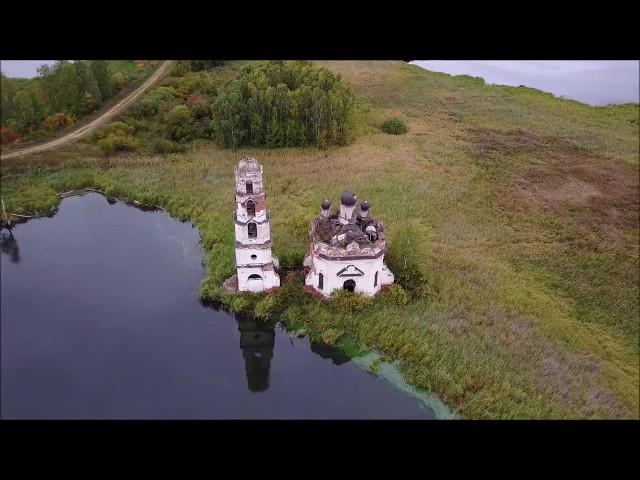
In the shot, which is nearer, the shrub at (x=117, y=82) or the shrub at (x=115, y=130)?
the shrub at (x=115, y=130)

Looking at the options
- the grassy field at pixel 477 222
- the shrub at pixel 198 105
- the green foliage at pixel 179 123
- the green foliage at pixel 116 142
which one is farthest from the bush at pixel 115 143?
the shrub at pixel 198 105

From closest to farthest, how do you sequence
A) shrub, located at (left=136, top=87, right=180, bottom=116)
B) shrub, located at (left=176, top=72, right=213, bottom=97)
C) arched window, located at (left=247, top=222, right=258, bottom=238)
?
1. arched window, located at (left=247, top=222, right=258, bottom=238)
2. shrub, located at (left=136, top=87, right=180, bottom=116)
3. shrub, located at (left=176, top=72, right=213, bottom=97)

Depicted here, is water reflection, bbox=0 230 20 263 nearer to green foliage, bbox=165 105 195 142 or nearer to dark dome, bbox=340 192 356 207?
green foliage, bbox=165 105 195 142

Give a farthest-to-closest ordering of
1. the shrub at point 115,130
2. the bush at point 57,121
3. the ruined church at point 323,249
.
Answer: the shrub at point 115,130
the ruined church at point 323,249
the bush at point 57,121

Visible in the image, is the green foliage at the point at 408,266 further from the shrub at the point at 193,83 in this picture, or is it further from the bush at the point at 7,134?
the shrub at the point at 193,83

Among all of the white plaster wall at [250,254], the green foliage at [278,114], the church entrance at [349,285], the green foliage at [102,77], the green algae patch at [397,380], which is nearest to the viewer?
the green algae patch at [397,380]

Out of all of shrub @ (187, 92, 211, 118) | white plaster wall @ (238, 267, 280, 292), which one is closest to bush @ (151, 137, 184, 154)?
shrub @ (187, 92, 211, 118)
